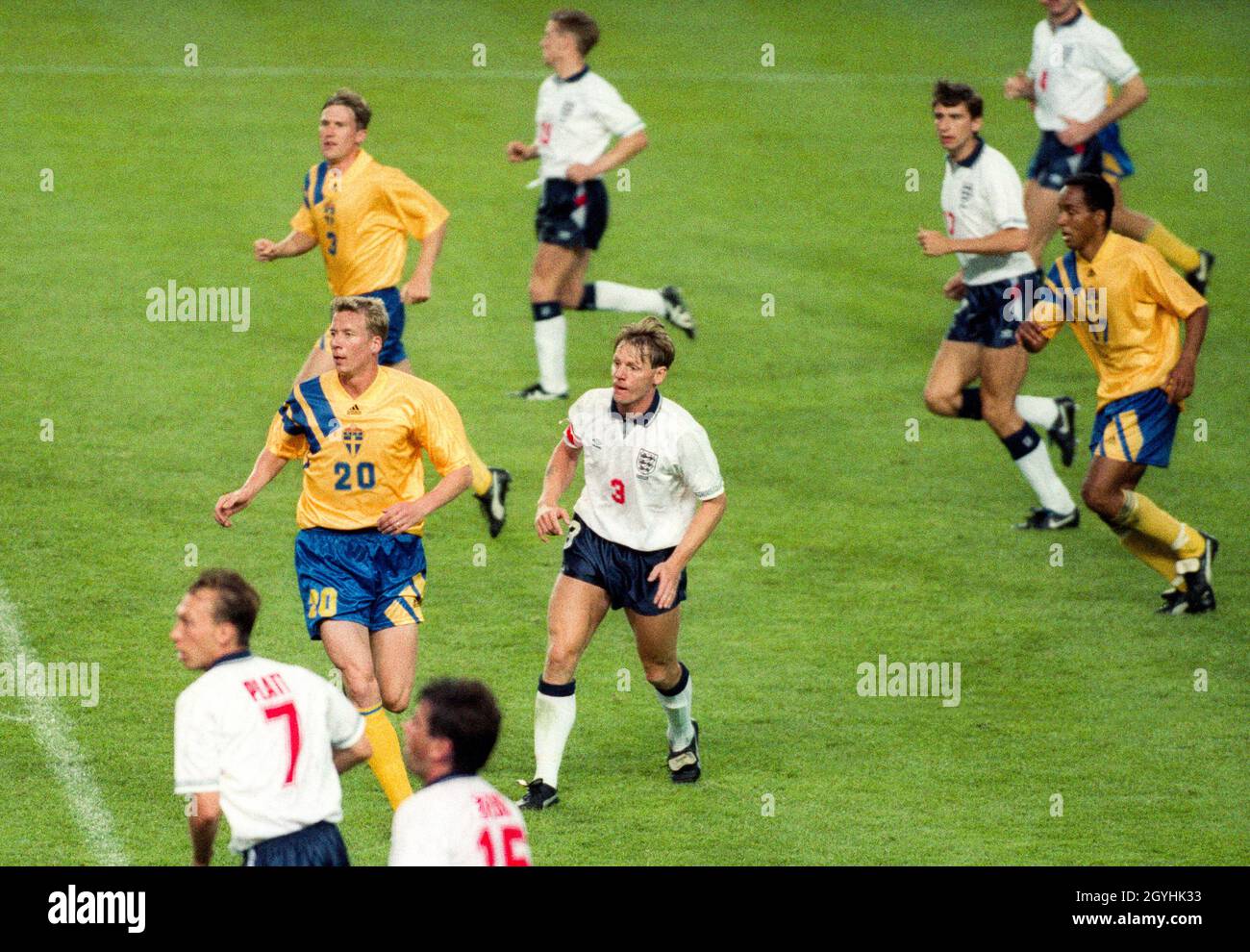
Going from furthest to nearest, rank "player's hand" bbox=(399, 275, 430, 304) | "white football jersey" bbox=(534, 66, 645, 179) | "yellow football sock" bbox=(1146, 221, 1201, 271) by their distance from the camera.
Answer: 1. "yellow football sock" bbox=(1146, 221, 1201, 271)
2. "white football jersey" bbox=(534, 66, 645, 179)
3. "player's hand" bbox=(399, 275, 430, 304)

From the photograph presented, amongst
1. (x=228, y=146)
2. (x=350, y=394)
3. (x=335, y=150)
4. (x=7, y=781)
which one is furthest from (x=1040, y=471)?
(x=228, y=146)

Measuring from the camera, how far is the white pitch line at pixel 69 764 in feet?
28.0

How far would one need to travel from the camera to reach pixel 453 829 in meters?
5.78

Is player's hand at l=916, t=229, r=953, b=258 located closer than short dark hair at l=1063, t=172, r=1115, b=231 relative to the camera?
No

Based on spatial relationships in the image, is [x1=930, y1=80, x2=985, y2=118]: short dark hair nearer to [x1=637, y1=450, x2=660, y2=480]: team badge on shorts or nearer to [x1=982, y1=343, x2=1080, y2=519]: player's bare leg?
[x1=982, y1=343, x2=1080, y2=519]: player's bare leg

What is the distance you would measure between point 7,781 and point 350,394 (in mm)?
2429

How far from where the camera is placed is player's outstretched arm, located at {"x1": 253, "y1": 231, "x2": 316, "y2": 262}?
38.4 feet

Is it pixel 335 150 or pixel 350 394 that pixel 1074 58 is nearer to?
pixel 335 150

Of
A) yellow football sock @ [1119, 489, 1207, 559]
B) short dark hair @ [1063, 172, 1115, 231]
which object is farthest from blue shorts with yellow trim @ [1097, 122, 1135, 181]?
yellow football sock @ [1119, 489, 1207, 559]

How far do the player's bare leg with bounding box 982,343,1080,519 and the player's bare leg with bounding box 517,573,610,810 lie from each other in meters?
4.54

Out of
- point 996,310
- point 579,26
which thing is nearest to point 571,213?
point 579,26

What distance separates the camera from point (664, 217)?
1991 cm

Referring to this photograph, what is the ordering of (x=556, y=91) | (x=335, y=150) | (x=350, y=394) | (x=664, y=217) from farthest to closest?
(x=664, y=217), (x=556, y=91), (x=335, y=150), (x=350, y=394)

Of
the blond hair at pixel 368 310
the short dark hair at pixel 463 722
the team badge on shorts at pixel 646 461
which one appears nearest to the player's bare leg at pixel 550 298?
the team badge on shorts at pixel 646 461
